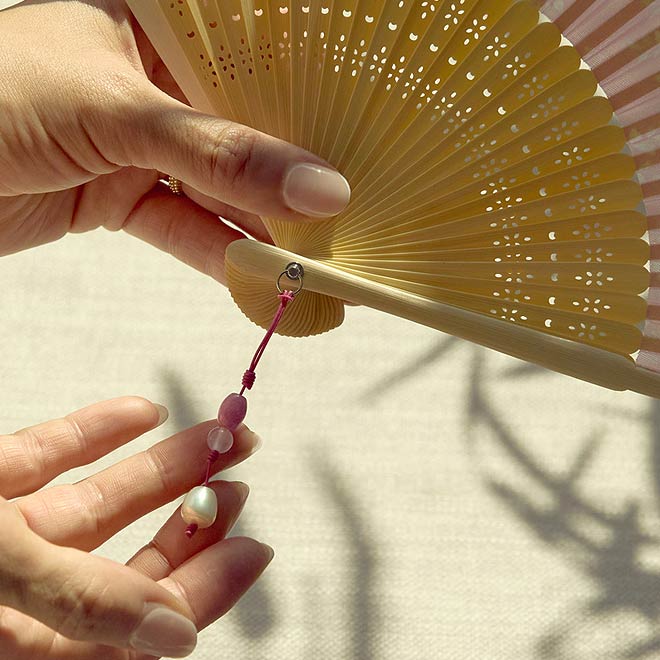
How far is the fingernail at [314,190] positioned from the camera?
539mm

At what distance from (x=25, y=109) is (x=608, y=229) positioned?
0.43 meters

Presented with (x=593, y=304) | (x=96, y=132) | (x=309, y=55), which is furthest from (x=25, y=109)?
(x=593, y=304)

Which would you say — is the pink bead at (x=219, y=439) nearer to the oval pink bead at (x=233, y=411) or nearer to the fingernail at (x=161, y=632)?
the oval pink bead at (x=233, y=411)

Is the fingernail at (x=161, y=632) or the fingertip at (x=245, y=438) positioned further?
the fingertip at (x=245, y=438)

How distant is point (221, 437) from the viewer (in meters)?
0.61

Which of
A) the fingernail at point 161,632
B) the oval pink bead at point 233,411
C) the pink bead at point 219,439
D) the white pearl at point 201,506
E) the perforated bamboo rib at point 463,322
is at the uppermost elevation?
the perforated bamboo rib at point 463,322

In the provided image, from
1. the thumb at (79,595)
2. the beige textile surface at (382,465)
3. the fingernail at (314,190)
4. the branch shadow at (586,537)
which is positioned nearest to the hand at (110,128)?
the fingernail at (314,190)

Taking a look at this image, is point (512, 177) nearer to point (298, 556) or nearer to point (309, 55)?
point (309, 55)

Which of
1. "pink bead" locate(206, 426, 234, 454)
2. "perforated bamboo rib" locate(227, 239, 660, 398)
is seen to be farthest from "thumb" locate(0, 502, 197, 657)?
"perforated bamboo rib" locate(227, 239, 660, 398)

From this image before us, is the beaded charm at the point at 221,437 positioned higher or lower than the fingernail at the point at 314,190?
lower

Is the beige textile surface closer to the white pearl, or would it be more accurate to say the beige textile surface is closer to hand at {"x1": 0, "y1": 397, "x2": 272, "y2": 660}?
hand at {"x1": 0, "y1": 397, "x2": 272, "y2": 660}

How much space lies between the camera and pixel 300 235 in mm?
600

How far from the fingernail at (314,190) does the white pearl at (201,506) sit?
21 centimetres

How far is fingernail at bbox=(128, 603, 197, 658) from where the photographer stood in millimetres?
500
